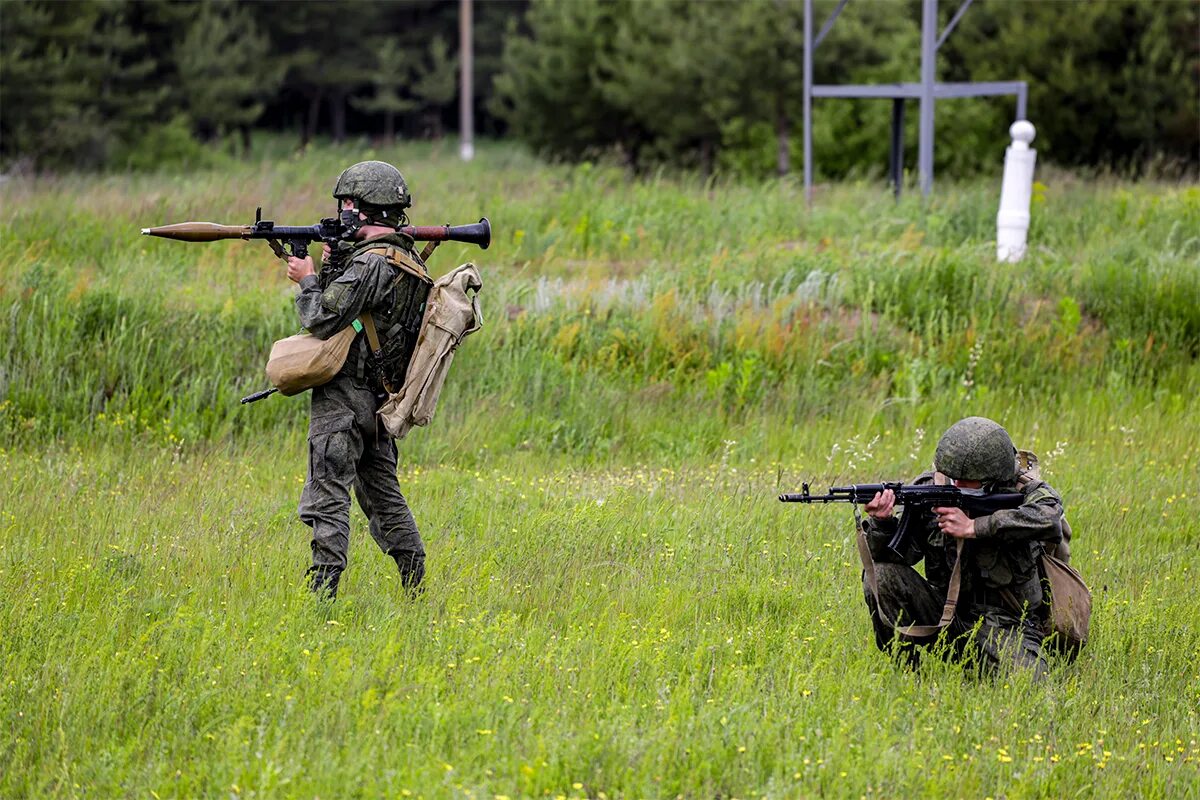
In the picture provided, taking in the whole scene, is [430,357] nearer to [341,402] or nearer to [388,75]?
[341,402]

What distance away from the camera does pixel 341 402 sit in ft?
18.6

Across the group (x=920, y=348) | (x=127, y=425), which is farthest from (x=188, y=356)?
(x=920, y=348)

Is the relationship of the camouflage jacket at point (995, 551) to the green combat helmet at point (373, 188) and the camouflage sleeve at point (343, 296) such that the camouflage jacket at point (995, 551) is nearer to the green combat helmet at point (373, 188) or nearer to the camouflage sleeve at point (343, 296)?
the camouflage sleeve at point (343, 296)

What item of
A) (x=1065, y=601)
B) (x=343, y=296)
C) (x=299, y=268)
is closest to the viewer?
(x=1065, y=601)

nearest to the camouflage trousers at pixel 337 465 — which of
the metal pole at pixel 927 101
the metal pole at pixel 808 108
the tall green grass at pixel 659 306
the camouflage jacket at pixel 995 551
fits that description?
the camouflage jacket at pixel 995 551

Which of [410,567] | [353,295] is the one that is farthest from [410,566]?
[353,295]

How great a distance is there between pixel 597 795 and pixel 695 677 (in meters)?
0.88

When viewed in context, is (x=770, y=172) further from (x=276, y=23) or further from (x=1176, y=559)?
(x=1176, y=559)

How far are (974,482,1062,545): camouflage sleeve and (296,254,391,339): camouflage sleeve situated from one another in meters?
2.41

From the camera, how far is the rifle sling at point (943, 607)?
5.11 metres

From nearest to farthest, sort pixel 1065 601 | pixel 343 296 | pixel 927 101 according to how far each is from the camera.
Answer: pixel 1065 601
pixel 343 296
pixel 927 101

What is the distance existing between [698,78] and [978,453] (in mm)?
29947

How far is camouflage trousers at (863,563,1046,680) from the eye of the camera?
515 cm

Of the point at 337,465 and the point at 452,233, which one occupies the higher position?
the point at 452,233
